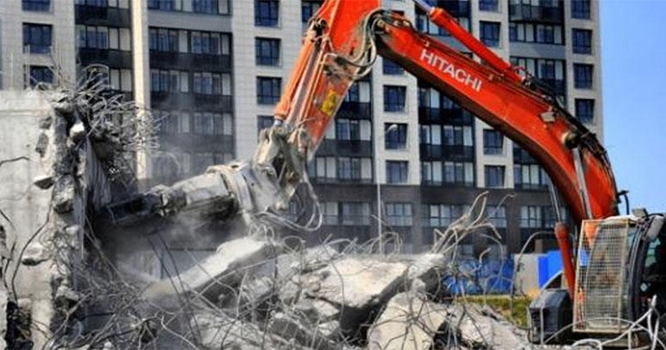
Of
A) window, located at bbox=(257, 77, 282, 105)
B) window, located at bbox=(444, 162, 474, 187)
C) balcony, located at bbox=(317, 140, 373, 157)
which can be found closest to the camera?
window, located at bbox=(257, 77, 282, 105)

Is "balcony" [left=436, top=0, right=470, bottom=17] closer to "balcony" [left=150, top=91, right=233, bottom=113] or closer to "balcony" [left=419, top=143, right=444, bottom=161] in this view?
"balcony" [left=419, top=143, right=444, bottom=161]

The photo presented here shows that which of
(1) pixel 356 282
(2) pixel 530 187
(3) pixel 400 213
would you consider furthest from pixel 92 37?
(1) pixel 356 282

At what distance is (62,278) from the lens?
9.20 metres

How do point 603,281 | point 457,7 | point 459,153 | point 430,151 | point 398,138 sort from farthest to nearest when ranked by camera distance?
point 459,153 < point 430,151 < point 457,7 < point 398,138 < point 603,281

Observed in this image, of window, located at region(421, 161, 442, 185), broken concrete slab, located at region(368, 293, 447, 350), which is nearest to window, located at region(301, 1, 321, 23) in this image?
window, located at region(421, 161, 442, 185)

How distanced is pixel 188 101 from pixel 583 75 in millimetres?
22058

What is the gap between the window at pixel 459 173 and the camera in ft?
197

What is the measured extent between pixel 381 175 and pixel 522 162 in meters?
8.74

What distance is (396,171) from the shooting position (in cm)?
5762

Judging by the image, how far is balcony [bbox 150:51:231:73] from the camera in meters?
52.3

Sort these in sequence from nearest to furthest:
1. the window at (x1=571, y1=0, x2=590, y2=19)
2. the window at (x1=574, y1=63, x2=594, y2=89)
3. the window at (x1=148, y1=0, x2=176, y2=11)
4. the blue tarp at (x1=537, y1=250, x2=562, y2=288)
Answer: the blue tarp at (x1=537, y1=250, x2=562, y2=288), the window at (x1=148, y1=0, x2=176, y2=11), the window at (x1=574, y1=63, x2=594, y2=89), the window at (x1=571, y1=0, x2=590, y2=19)

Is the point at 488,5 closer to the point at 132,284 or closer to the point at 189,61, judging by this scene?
the point at 189,61

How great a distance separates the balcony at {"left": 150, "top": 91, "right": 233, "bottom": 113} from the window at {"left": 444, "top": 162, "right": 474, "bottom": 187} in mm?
12401

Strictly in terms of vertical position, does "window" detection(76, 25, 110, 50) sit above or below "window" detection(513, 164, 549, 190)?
above
